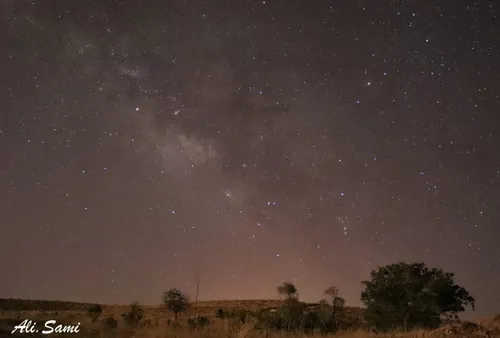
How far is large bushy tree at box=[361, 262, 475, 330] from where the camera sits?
35688 millimetres

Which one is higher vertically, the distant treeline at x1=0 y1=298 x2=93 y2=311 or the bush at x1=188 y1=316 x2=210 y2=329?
the distant treeline at x1=0 y1=298 x2=93 y2=311

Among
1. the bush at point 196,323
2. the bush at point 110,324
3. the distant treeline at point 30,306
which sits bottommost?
the bush at point 110,324

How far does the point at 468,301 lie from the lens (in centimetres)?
3766

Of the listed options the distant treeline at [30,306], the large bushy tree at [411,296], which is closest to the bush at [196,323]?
the large bushy tree at [411,296]

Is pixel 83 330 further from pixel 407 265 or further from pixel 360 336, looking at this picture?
pixel 407 265

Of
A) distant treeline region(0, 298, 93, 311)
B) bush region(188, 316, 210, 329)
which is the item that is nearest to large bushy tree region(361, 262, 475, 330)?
bush region(188, 316, 210, 329)

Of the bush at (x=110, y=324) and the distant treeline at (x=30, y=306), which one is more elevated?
the distant treeline at (x=30, y=306)

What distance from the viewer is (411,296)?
3659cm

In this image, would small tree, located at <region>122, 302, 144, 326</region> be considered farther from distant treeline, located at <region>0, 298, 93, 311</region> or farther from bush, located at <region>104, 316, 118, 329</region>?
distant treeline, located at <region>0, 298, 93, 311</region>

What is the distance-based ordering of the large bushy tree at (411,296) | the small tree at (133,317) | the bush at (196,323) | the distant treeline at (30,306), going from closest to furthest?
1. the bush at (196,323)
2. the small tree at (133,317)
3. the large bushy tree at (411,296)
4. the distant treeline at (30,306)

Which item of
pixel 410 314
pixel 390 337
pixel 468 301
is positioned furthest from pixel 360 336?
pixel 468 301

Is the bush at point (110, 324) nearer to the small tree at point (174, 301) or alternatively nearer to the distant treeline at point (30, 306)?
the small tree at point (174, 301)

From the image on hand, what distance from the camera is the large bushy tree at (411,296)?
35.7m

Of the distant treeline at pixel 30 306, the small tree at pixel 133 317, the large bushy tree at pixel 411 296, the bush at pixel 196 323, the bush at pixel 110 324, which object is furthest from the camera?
the distant treeline at pixel 30 306
